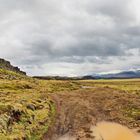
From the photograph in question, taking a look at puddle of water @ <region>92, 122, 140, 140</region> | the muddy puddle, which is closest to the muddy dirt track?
the muddy puddle

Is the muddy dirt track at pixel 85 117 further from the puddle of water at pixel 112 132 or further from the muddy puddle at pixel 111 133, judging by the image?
the puddle of water at pixel 112 132

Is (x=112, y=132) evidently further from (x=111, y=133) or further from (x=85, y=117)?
(x=85, y=117)

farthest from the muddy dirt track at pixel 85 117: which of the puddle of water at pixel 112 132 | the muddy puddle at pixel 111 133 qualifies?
the puddle of water at pixel 112 132

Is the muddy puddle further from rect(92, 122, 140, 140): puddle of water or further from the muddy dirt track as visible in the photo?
the muddy dirt track

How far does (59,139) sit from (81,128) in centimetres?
846

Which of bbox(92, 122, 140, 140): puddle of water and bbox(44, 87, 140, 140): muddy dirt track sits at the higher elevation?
bbox(44, 87, 140, 140): muddy dirt track

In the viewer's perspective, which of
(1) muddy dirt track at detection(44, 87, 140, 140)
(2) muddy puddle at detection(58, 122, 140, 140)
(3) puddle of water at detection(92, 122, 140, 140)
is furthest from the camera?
(1) muddy dirt track at detection(44, 87, 140, 140)

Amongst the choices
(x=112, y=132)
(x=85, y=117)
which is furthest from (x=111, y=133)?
(x=85, y=117)

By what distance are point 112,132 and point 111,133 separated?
0.79 metres

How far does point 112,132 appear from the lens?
162 ft

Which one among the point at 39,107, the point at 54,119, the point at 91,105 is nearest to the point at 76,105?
the point at 91,105

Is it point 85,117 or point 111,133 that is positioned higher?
point 85,117

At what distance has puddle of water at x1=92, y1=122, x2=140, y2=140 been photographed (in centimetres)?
4597

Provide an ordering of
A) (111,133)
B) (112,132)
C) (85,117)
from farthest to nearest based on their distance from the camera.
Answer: (85,117)
(112,132)
(111,133)
